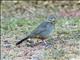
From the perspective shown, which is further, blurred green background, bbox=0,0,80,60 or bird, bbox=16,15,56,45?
bird, bbox=16,15,56,45

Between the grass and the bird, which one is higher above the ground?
the bird

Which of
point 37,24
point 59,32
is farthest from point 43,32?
point 37,24

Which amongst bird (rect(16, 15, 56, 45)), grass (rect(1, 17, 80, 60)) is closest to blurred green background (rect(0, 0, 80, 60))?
grass (rect(1, 17, 80, 60))

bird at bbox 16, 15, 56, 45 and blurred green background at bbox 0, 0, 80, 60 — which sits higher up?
bird at bbox 16, 15, 56, 45

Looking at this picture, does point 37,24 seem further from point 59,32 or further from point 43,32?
point 43,32

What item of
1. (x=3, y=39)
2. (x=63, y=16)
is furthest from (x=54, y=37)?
(x=63, y=16)

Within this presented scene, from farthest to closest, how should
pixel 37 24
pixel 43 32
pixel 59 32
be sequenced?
pixel 37 24 < pixel 59 32 < pixel 43 32

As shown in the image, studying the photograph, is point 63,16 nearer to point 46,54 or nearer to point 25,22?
point 25,22

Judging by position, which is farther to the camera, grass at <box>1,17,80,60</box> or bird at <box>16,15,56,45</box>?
bird at <box>16,15,56,45</box>

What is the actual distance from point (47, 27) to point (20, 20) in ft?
8.14

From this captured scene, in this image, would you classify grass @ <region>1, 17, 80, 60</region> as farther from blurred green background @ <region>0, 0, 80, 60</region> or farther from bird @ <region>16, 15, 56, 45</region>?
bird @ <region>16, 15, 56, 45</region>

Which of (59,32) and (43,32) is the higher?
(43,32)

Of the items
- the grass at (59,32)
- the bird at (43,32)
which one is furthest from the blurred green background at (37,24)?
the bird at (43,32)

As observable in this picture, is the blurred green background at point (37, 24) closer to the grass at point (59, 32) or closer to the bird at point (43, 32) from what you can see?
the grass at point (59, 32)
